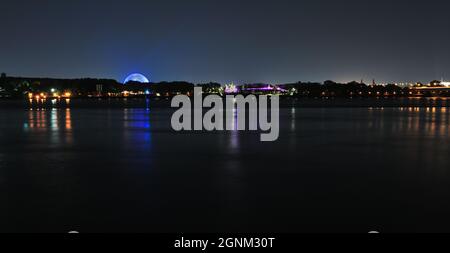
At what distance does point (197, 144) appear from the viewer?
1753cm

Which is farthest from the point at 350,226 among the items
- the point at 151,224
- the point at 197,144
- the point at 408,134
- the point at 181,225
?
the point at 408,134

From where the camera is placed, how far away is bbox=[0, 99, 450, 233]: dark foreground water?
738cm

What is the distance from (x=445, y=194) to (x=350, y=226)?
123 inches

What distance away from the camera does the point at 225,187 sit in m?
9.87

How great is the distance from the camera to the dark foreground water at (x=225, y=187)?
738 cm

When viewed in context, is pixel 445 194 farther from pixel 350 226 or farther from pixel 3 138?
pixel 3 138
